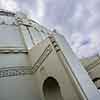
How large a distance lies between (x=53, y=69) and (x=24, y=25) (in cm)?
426

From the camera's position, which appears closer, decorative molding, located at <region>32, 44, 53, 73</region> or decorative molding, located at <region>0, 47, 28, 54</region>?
decorative molding, located at <region>32, 44, 53, 73</region>

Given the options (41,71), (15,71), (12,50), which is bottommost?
(41,71)

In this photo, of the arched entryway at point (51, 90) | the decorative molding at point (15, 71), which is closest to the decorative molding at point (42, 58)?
the decorative molding at point (15, 71)

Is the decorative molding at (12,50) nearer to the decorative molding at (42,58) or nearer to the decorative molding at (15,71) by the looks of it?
the decorative molding at (15,71)

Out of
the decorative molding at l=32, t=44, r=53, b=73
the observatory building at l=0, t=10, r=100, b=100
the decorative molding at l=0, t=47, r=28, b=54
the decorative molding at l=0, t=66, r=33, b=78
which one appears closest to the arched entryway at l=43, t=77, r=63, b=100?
the observatory building at l=0, t=10, r=100, b=100

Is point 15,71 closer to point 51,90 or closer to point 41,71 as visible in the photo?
point 41,71

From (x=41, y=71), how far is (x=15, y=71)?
1.11m

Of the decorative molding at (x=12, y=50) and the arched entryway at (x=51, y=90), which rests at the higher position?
the decorative molding at (x=12, y=50)

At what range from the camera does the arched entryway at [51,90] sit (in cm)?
635

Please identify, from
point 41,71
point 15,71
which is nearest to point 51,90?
point 41,71

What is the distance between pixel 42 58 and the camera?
21.9ft

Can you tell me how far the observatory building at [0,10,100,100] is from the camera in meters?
5.25

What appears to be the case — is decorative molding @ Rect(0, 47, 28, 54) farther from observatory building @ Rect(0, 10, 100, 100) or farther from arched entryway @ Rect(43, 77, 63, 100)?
arched entryway @ Rect(43, 77, 63, 100)

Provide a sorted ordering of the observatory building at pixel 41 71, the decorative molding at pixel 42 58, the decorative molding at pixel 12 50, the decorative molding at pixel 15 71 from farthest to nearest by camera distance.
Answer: the decorative molding at pixel 12 50
the decorative molding at pixel 15 71
the decorative molding at pixel 42 58
the observatory building at pixel 41 71
